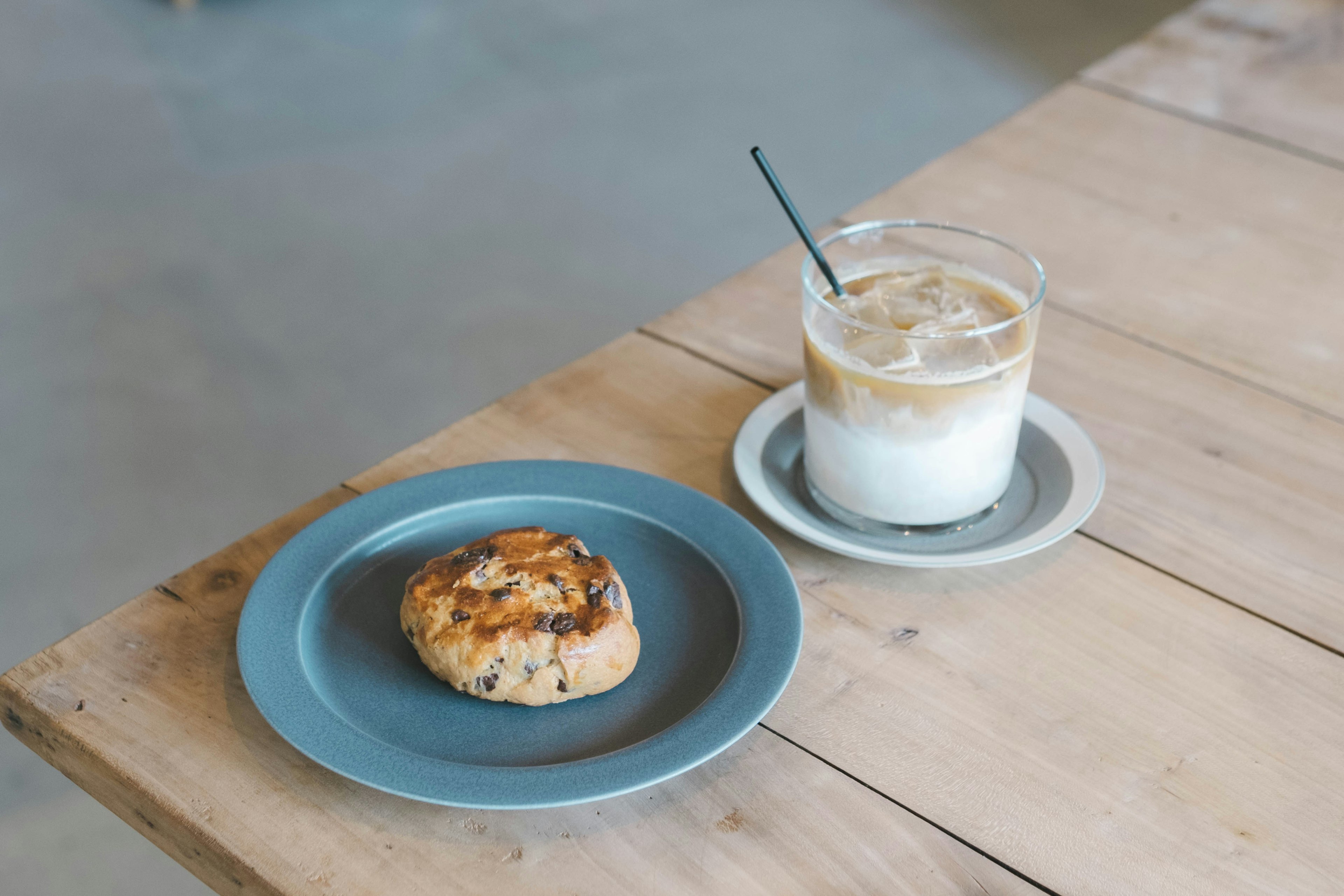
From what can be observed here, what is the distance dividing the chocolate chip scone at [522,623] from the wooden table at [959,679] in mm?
69

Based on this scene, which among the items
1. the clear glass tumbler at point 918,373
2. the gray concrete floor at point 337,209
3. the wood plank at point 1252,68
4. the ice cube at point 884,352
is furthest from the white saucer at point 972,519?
the gray concrete floor at point 337,209

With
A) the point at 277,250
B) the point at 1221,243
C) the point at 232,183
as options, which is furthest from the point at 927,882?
the point at 232,183

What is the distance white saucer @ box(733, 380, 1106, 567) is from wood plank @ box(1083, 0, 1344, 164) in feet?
2.10

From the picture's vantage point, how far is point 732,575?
0.70 m

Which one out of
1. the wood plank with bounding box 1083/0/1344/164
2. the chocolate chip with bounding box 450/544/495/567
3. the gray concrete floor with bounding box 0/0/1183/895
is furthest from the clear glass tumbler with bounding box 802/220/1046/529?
the gray concrete floor with bounding box 0/0/1183/895

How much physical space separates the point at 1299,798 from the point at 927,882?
0.21 m

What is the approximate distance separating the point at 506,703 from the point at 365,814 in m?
0.09

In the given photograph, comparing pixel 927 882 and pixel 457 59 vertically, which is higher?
pixel 927 882

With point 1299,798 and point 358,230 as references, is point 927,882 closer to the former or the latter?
point 1299,798

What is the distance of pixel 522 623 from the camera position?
62 cm

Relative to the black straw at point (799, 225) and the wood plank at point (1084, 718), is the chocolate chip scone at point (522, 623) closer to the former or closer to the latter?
the wood plank at point (1084, 718)

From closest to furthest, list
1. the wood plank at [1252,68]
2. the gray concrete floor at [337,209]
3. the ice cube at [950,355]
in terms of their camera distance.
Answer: the ice cube at [950,355]
the wood plank at [1252,68]
the gray concrete floor at [337,209]

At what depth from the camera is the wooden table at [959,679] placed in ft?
1.90

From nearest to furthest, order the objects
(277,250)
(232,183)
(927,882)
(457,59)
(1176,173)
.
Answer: (927,882)
(1176,173)
(277,250)
(232,183)
(457,59)
